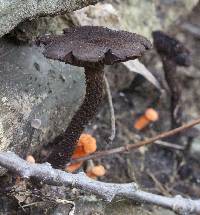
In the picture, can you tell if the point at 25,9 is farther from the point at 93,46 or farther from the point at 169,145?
the point at 169,145

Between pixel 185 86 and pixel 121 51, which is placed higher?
pixel 121 51

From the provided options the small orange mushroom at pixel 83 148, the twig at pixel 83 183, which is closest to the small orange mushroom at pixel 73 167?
the small orange mushroom at pixel 83 148

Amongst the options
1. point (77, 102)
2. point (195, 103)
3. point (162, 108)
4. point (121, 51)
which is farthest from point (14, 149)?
point (195, 103)

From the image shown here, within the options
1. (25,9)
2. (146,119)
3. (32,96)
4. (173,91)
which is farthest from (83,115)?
(173,91)

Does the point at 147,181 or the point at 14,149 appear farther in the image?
the point at 147,181

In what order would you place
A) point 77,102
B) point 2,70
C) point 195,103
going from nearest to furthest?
1. point 2,70
2. point 77,102
3. point 195,103

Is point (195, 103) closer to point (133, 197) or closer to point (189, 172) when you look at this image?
point (189, 172)
